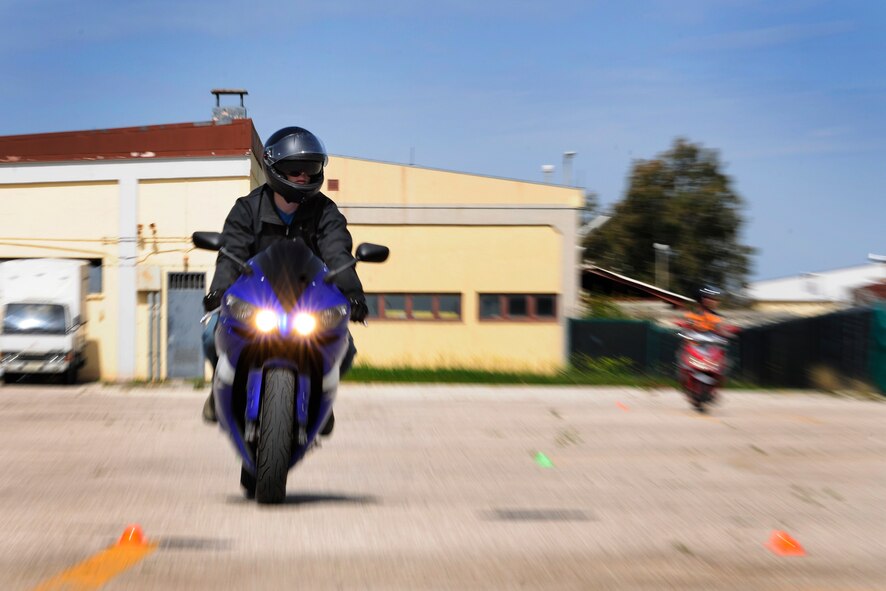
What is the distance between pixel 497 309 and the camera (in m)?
29.3

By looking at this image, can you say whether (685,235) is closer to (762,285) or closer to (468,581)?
(762,285)

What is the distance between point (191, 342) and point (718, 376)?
46.3ft

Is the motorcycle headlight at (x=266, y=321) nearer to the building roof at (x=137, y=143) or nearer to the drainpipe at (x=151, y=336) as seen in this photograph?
the building roof at (x=137, y=143)

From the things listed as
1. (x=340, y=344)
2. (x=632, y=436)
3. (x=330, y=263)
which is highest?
(x=330, y=263)

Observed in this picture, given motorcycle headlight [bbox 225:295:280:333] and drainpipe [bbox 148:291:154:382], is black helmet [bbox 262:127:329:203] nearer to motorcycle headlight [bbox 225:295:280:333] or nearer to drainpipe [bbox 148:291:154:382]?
motorcycle headlight [bbox 225:295:280:333]

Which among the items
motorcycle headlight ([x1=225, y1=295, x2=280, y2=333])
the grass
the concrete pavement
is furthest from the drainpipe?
motorcycle headlight ([x1=225, y1=295, x2=280, y2=333])

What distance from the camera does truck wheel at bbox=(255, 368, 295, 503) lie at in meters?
5.42

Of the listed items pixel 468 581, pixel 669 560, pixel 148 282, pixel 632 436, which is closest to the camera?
pixel 468 581

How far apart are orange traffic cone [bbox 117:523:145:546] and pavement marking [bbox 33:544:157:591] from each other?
5cm

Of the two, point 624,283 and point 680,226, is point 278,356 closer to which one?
point 624,283

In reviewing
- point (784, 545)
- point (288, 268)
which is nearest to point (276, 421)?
point (288, 268)

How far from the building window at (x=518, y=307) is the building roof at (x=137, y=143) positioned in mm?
7742

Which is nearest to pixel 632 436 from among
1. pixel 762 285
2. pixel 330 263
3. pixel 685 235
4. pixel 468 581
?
pixel 330 263

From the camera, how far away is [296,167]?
6043 mm
